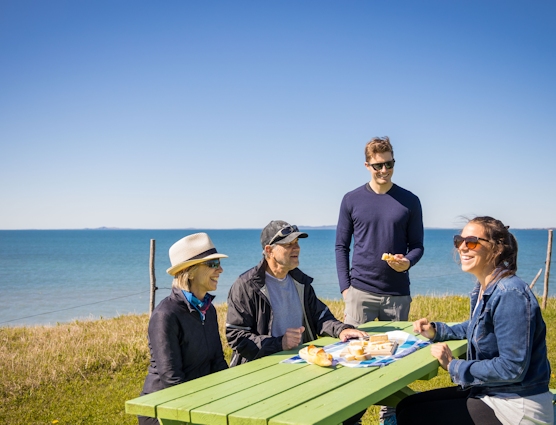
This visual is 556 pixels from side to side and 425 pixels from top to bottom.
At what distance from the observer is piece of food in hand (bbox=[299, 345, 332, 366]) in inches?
117

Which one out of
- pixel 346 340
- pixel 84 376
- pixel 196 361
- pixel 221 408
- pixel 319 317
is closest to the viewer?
pixel 221 408

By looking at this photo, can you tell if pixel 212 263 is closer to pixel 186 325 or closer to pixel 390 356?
pixel 186 325

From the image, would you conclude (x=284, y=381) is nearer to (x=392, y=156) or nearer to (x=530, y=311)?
(x=530, y=311)

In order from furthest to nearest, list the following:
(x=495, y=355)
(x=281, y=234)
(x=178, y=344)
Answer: (x=281, y=234), (x=178, y=344), (x=495, y=355)

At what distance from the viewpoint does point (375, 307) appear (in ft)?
15.3

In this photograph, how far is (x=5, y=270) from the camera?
49.7 m

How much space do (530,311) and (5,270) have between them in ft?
174

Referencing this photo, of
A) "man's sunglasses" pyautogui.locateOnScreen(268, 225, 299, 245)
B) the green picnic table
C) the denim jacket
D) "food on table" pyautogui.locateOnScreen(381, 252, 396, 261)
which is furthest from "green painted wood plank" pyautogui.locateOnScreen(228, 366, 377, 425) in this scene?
"food on table" pyautogui.locateOnScreen(381, 252, 396, 261)

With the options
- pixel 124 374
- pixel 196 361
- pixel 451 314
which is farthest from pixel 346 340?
pixel 451 314

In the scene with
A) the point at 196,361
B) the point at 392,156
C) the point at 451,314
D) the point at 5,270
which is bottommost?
the point at 5,270

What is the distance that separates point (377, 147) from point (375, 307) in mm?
1270

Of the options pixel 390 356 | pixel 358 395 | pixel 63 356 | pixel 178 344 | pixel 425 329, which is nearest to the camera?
pixel 358 395

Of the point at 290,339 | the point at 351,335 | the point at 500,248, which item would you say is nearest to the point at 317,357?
the point at 290,339

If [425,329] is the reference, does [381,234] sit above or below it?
above
